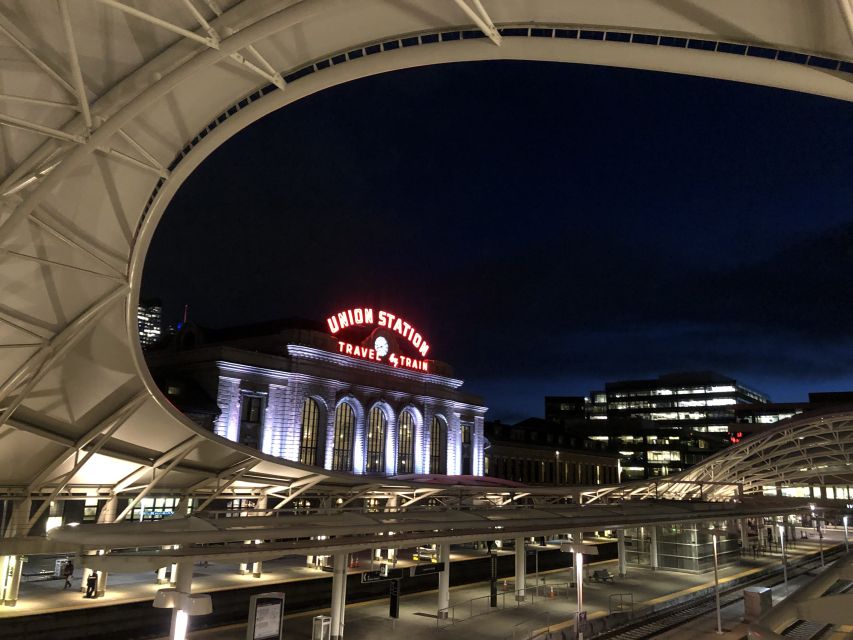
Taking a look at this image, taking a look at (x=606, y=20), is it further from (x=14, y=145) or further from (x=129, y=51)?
(x=14, y=145)

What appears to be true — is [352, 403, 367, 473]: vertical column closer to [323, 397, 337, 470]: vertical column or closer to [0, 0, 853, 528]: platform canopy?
[323, 397, 337, 470]: vertical column

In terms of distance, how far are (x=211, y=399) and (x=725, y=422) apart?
158m

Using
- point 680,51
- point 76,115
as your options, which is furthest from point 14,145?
point 680,51

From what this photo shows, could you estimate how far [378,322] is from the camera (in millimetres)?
71938

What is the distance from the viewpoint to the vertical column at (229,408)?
5459cm

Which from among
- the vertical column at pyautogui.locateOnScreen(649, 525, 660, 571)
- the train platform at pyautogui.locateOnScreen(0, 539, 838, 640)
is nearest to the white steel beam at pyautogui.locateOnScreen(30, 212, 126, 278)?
the train platform at pyautogui.locateOnScreen(0, 539, 838, 640)

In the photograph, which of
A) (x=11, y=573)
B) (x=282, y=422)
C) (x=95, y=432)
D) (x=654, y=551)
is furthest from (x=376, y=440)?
(x=95, y=432)

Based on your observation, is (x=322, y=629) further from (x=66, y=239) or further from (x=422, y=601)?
(x=66, y=239)

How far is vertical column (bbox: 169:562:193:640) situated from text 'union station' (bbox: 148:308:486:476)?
119 feet

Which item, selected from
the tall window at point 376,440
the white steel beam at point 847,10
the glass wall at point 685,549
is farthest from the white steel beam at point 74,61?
the tall window at point 376,440

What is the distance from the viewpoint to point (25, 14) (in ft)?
40.7

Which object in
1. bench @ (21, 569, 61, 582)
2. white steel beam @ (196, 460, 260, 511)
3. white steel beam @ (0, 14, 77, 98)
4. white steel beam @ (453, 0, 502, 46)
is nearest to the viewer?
white steel beam @ (453, 0, 502, 46)

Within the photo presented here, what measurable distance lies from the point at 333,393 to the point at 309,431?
444cm

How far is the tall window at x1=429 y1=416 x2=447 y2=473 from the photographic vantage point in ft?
242
